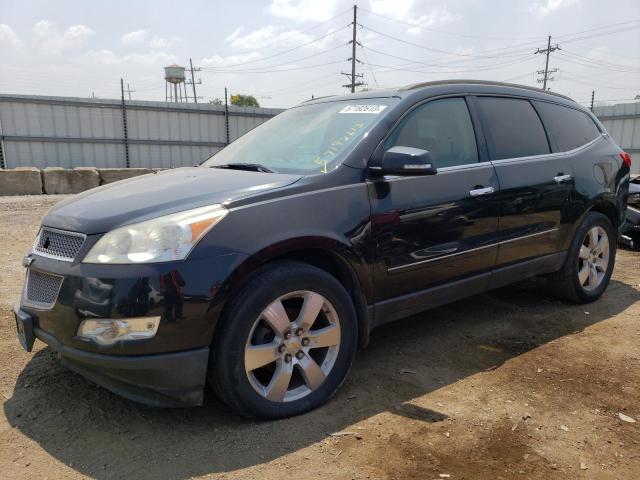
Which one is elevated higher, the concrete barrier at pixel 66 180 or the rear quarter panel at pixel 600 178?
the rear quarter panel at pixel 600 178

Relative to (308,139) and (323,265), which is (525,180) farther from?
(323,265)

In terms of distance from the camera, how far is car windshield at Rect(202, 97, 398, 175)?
3031 mm

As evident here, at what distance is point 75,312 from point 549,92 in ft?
13.5

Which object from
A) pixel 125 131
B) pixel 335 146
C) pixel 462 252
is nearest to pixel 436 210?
pixel 462 252

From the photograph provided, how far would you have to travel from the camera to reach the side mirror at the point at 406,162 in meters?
2.83

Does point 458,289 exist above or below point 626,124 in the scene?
below

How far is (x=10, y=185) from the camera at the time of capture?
11508mm

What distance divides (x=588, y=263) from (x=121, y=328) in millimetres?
3980

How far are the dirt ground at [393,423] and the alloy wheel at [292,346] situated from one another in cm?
18

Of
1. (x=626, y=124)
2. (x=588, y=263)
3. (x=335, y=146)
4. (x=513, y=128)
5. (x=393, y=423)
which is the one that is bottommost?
(x=393, y=423)

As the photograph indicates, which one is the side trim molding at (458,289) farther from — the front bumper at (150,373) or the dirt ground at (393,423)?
the front bumper at (150,373)

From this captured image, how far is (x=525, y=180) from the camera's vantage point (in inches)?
148

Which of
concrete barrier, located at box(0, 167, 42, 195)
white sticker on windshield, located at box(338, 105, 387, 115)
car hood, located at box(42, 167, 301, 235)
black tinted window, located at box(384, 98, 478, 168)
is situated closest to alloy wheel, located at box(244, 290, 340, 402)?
car hood, located at box(42, 167, 301, 235)

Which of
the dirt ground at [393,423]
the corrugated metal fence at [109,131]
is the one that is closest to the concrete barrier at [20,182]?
the corrugated metal fence at [109,131]
